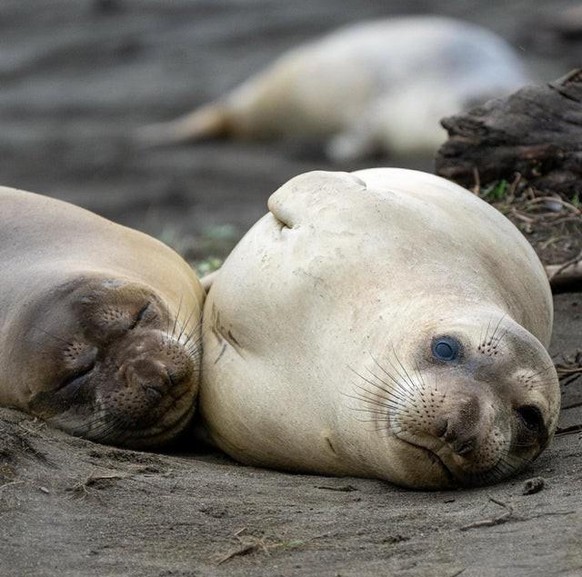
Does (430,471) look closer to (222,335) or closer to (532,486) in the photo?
(532,486)

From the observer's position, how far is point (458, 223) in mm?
4664

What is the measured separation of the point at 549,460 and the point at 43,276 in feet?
5.91

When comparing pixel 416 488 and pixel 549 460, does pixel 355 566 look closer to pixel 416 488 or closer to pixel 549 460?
pixel 416 488

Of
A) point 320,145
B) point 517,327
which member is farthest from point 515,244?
point 320,145

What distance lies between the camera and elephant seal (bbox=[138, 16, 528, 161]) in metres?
13.2

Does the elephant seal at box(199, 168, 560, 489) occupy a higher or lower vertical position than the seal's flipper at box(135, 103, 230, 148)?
higher

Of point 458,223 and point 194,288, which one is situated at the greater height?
point 458,223

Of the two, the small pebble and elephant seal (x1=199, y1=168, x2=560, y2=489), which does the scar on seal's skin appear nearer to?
elephant seal (x1=199, y1=168, x2=560, y2=489)

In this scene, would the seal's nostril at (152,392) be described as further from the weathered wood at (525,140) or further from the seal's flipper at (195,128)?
the seal's flipper at (195,128)

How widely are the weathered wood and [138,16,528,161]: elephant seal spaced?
254 inches

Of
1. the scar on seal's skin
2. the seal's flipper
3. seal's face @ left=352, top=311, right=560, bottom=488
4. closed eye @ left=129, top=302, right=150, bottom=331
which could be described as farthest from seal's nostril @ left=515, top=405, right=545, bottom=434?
the seal's flipper

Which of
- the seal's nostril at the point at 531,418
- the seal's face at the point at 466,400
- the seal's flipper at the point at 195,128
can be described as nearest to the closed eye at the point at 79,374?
the seal's face at the point at 466,400

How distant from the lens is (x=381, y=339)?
4137 millimetres

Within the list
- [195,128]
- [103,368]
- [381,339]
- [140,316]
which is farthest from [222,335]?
[195,128]
